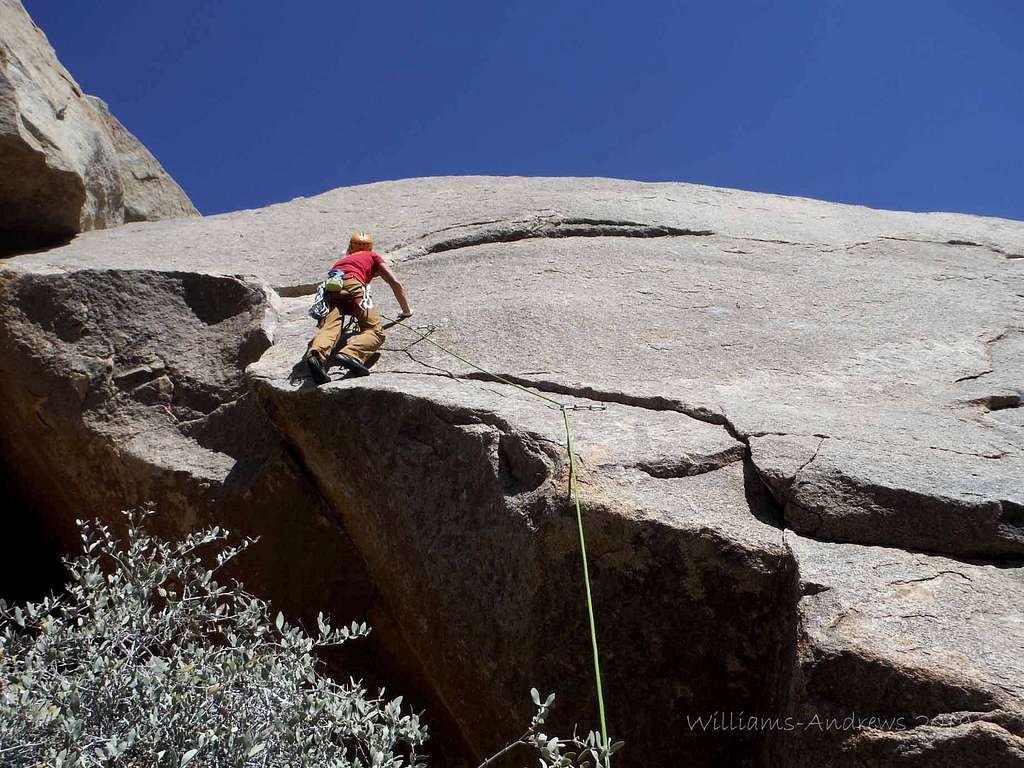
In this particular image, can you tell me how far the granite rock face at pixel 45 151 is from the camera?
7.02 meters

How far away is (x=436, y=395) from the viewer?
4.13m

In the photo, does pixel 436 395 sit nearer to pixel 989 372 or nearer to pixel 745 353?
pixel 745 353

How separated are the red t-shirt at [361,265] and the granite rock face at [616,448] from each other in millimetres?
351

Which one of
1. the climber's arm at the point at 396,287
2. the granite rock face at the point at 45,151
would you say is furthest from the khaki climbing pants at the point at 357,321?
the granite rock face at the point at 45,151

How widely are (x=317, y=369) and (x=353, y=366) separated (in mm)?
178

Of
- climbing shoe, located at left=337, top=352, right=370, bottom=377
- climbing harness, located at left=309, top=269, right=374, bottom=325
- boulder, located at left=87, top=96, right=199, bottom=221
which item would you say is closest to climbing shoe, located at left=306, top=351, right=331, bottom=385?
climbing shoe, located at left=337, top=352, right=370, bottom=377

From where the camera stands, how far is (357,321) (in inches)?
197

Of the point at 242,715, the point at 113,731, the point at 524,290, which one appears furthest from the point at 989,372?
the point at 113,731

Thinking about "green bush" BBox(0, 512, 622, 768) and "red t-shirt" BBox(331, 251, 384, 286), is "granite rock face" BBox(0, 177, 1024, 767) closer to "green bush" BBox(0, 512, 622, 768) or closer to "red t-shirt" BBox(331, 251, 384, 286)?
"red t-shirt" BBox(331, 251, 384, 286)

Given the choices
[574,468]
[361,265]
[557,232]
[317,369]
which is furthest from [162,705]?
[557,232]

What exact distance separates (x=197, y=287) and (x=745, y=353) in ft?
11.2

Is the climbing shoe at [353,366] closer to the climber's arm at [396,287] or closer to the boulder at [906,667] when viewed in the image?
the climber's arm at [396,287]

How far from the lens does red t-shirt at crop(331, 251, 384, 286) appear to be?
514cm

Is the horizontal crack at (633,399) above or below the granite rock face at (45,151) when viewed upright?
below
